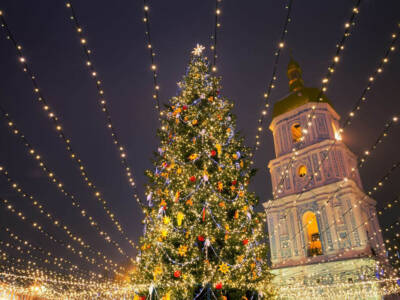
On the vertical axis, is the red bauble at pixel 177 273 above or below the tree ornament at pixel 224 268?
below

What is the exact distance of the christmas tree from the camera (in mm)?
7168

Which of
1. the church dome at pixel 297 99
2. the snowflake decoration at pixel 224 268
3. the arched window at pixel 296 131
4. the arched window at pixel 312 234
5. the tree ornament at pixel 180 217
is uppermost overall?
the church dome at pixel 297 99

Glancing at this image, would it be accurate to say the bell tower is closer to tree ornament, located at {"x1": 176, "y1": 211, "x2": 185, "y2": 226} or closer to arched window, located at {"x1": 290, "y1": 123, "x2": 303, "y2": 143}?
arched window, located at {"x1": 290, "y1": 123, "x2": 303, "y2": 143}

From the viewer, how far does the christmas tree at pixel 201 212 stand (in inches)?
282

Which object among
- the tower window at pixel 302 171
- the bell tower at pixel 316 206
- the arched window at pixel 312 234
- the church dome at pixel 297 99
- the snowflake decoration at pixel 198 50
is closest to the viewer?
the snowflake decoration at pixel 198 50

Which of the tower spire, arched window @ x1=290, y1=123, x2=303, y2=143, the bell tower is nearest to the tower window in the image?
the bell tower

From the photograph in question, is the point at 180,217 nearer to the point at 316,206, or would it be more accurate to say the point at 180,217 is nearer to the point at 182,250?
the point at 182,250

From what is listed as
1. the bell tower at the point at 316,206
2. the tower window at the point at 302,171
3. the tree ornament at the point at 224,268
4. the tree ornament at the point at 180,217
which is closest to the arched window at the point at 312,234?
the bell tower at the point at 316,206

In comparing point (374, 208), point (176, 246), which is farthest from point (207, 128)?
point (374, 208)

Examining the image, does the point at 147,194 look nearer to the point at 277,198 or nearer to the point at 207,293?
the point at 207,293

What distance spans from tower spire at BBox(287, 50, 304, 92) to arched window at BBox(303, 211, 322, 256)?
9985mm

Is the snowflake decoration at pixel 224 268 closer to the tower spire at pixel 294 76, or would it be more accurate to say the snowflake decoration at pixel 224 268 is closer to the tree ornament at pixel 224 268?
the tree ornament at pixel 224 268

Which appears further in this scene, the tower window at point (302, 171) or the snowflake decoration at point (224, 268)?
the tower window at point (302, 171)

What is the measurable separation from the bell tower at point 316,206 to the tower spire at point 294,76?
2.28m
